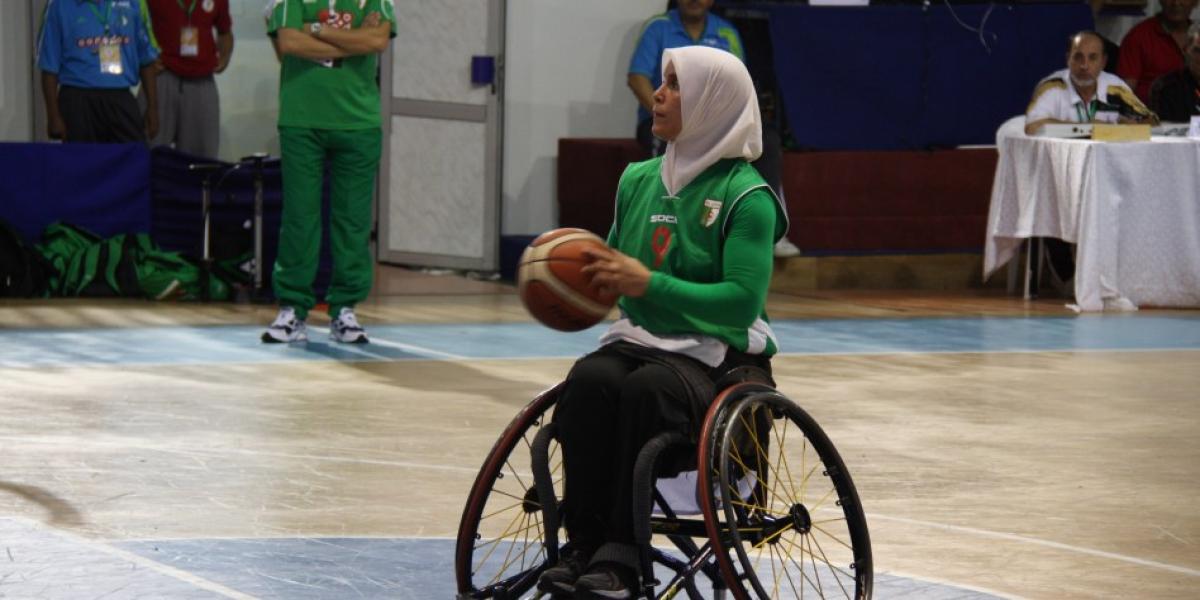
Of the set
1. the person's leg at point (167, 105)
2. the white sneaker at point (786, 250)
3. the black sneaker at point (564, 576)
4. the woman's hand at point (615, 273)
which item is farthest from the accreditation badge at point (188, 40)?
the black sneaker at point (564, 576)

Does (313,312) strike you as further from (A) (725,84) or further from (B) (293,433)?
(A) (725,84)

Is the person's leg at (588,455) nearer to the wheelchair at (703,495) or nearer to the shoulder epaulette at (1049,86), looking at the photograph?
the wheelchair at (703,495)

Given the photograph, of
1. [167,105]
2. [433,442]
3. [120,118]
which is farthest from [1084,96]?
[433,442]

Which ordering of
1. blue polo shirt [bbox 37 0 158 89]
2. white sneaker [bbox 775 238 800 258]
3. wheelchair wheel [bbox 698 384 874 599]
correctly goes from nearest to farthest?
wheelchair wheel [bbox 698 384 874 599] < blue polo shirt [bbox 37 0 158 89] < white sneaker [bbox 775 238 800 258]

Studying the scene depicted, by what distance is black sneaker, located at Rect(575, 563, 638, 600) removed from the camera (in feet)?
11.6

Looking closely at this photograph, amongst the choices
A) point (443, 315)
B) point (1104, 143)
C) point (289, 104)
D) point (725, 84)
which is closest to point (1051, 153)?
point (1104, 143)

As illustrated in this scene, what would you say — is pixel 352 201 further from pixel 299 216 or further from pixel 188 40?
pixel 188 40

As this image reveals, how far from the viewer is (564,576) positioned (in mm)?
3605

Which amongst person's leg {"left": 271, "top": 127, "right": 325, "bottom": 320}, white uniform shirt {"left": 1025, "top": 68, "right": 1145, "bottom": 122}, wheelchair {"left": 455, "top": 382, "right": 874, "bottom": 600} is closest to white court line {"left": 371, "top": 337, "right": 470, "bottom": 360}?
person's leg {"left": 271, "top": 127, "right": 325, "bottom": 320}

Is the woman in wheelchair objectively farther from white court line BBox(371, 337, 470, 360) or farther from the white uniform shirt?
the white uniform shirt

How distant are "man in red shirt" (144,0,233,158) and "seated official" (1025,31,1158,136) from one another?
448 cm

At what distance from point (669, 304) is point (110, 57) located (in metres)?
7.20

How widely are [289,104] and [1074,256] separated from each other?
4.97 metres

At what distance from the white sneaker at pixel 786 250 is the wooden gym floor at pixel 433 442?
1.16m
